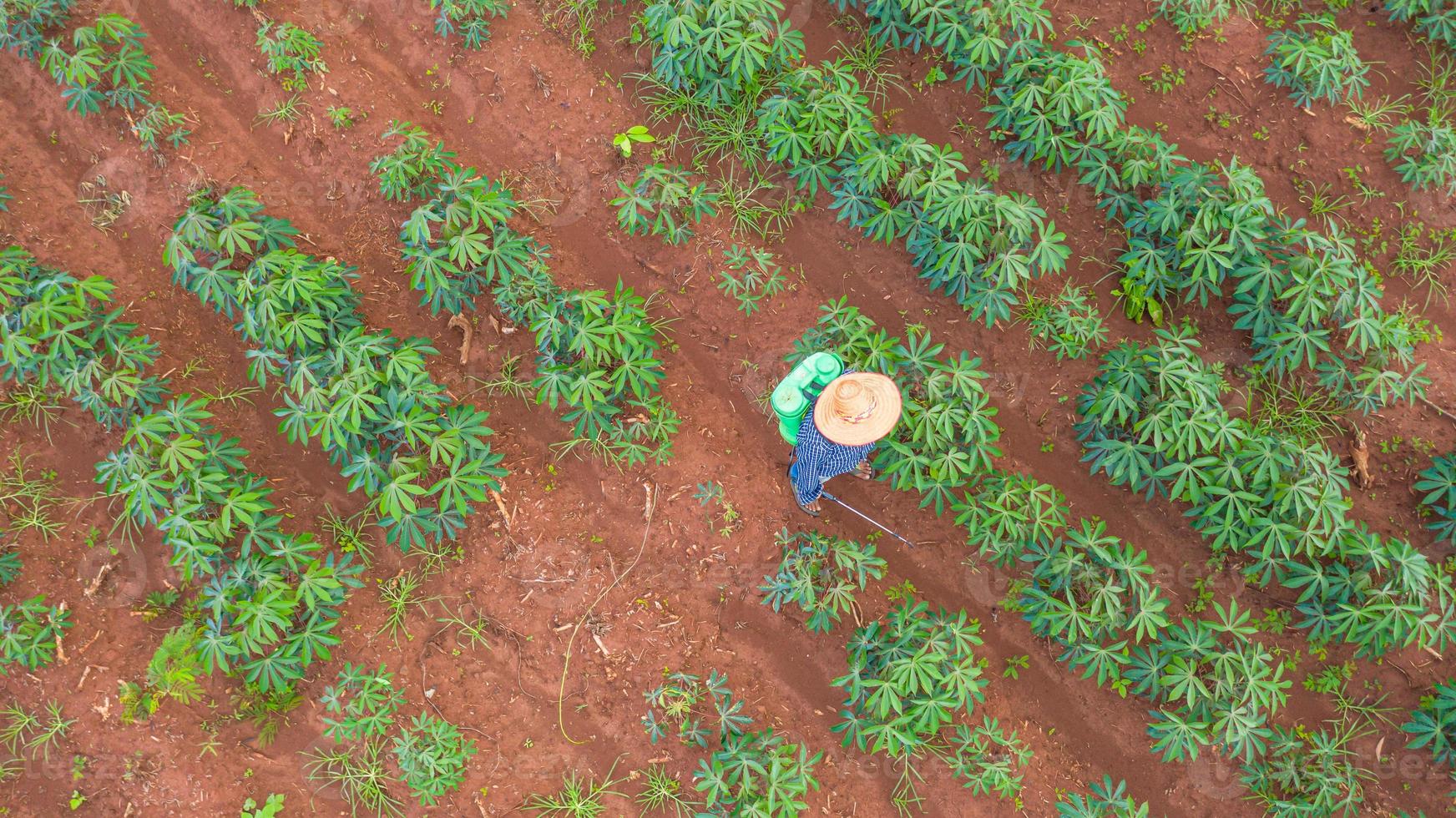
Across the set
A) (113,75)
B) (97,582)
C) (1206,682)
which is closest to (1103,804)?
(1206,682)

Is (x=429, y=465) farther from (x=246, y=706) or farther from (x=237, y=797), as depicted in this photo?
(x=237, y=797)

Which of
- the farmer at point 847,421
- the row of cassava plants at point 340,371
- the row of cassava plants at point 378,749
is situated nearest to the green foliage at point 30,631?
the row of cassava plants at point 378,749

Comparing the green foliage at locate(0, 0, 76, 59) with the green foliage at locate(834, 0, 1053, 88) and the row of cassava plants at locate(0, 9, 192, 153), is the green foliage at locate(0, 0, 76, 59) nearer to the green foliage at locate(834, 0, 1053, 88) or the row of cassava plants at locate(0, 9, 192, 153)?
the row of cassava plants at locate(0, 9, 192, 153)

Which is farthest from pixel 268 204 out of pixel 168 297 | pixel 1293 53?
pixel 1293 53

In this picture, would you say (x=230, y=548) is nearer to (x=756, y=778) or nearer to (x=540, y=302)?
(x=540, y=302)

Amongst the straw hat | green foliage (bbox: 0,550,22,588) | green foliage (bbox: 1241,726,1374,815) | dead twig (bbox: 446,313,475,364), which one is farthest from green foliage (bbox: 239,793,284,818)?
green foliage (bbox: 1241,726,1374,815)
